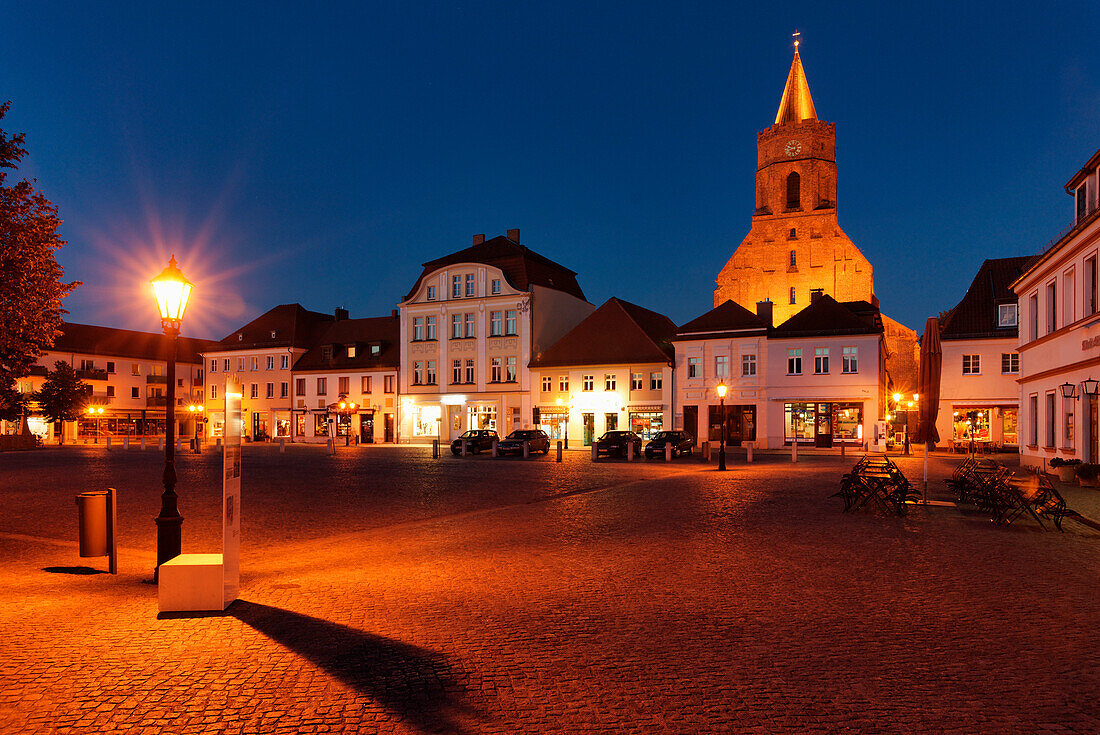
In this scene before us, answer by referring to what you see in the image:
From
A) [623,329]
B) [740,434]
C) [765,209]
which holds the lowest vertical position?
[740,434]

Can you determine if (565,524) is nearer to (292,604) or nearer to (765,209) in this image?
(292,604)

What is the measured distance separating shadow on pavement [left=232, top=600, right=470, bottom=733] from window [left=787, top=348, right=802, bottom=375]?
4375 centimetres

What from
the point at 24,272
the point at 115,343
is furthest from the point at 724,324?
the point at 115,343

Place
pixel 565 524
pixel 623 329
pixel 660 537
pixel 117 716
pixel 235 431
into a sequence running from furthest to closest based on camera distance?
pixel 623 329, pixel 565 524, pixel 660 537, pixel 235 431, pixel 117 716

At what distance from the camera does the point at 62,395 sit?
187 feet

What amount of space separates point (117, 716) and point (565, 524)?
9486mm

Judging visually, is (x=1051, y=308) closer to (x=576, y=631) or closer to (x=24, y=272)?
(x=576, y=631)

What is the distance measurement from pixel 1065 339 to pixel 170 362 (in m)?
24.9

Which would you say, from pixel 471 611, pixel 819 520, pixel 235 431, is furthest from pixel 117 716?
pixel 819 520

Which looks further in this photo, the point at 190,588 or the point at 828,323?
the point at 828,323

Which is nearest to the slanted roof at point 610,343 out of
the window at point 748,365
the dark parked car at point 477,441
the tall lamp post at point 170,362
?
the window at point 748,365

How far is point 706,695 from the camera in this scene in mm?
5371

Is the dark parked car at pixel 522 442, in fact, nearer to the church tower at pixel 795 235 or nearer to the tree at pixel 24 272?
the tree at pixel 24 272

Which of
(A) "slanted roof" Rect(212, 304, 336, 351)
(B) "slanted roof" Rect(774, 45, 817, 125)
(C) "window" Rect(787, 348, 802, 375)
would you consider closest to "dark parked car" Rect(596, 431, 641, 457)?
(C) "window" Rect(787, 348, 802, 375)
